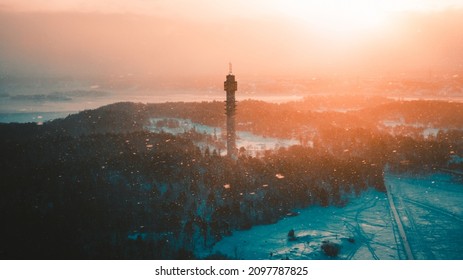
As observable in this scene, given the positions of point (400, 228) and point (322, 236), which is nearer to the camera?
point (322, 236)

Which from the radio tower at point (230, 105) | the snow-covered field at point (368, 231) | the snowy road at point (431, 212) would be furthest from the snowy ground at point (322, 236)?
the radio tower at point (230, 105)

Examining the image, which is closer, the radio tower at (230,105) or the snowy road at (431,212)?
the snowy road at (431,212)

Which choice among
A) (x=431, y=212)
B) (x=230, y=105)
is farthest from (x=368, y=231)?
(x=230, y=105)

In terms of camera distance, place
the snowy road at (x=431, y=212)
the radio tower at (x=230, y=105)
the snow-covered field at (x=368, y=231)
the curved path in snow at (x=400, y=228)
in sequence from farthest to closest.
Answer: the radio tower at (x=230, y=105) < the snowy road at (x=431, y=212) < the snow-covered field at (x=368, y=231) < the curved path in snow at (x=400, y=228)

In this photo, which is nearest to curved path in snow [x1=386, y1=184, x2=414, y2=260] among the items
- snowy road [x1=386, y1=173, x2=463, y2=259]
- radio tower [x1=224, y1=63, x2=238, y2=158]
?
snowy road [x1=386, y1=173, x2=463, y2=259]

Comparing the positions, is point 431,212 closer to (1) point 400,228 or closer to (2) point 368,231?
(1) point 400,228

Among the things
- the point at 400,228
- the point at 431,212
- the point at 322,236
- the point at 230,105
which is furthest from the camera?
the point at 230,105

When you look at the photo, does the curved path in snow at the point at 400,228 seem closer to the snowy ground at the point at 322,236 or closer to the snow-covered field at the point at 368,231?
the snow-covered field at the point at 368,231

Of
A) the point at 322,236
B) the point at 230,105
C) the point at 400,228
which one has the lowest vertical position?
the point at 322,236

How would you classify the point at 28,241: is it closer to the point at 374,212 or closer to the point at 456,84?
the point at 374,212
